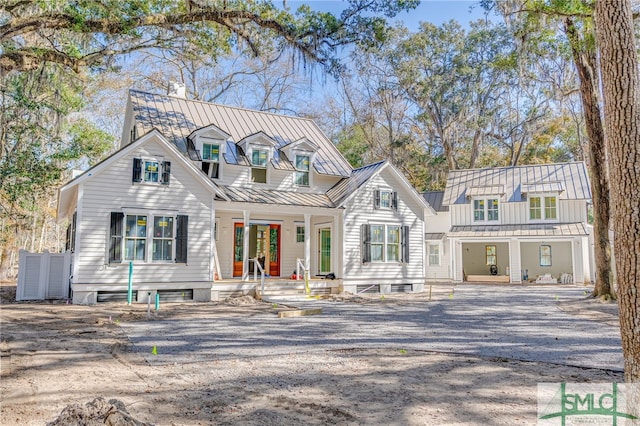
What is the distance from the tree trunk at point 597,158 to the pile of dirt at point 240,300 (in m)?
10.4

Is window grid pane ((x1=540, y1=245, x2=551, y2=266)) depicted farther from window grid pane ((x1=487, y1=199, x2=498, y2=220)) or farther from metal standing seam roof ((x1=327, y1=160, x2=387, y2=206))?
metal standing seam roof ((x1=327, y1=160, x2=387, y2=206))

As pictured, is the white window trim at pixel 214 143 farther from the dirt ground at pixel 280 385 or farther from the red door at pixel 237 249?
the dirt ground at pixel 280 385

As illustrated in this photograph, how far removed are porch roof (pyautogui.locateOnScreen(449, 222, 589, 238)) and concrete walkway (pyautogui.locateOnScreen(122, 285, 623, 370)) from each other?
1168 centimetres

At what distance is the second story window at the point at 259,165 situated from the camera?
16.0m

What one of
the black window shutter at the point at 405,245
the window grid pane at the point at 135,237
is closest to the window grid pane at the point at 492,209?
the black window shutter at the point at 405,245

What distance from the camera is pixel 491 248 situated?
26.6 meters

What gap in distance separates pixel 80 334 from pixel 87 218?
209 inches

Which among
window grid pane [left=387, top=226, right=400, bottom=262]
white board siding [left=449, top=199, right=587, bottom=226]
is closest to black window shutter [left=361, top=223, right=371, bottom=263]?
window grid pane [left=387, top=226, right=400, bottom=262]

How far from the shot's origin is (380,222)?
55.9 ft

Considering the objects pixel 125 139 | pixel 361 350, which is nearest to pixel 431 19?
pixel 125 139

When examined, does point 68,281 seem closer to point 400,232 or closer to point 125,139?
point 125,139

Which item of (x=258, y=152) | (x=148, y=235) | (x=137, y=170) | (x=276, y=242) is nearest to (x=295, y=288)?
(x=276, y=242)

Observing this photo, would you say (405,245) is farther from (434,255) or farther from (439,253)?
(434,255)

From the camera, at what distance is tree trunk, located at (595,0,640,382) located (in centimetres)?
309
